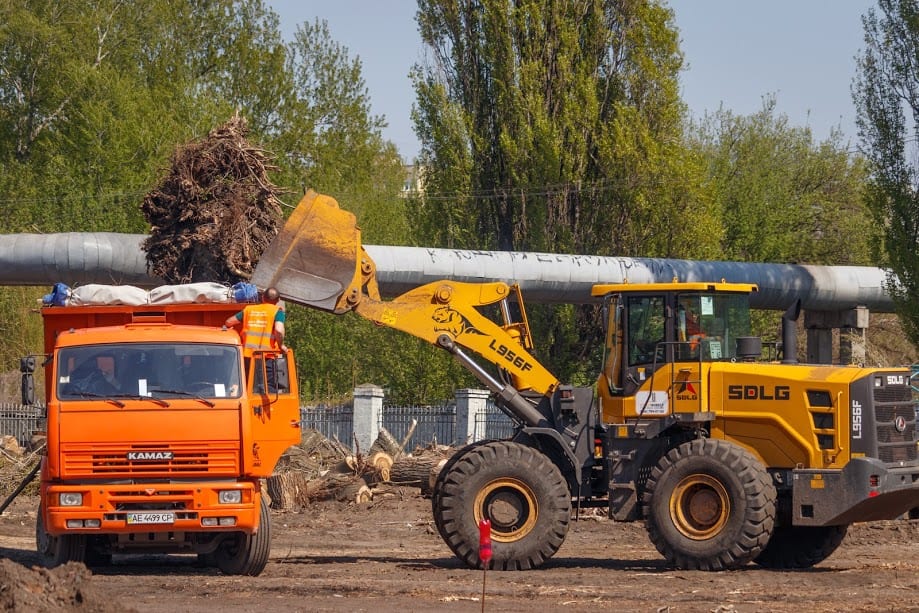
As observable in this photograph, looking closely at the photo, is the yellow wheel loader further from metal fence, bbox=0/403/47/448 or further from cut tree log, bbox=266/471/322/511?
metal fence, bbox=0/403/47/448

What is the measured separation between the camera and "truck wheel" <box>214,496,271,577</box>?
43.4 feet

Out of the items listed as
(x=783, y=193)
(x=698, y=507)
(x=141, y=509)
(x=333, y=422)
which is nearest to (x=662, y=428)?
(x=698, y=507)

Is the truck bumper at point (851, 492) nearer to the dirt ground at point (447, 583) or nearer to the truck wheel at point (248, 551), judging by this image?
the dirt ground at point (447, 583)

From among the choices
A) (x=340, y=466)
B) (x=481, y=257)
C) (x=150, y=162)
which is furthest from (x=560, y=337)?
(x=150, y=162)

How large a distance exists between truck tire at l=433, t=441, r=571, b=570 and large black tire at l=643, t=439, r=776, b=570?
996 millimetres

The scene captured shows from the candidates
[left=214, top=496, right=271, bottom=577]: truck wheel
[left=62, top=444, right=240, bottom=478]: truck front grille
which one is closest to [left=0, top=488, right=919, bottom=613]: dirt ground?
[left=214, top=496, right=271, bottom=577]: truck wheel

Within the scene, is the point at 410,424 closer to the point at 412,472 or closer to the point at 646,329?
the point at 412,472

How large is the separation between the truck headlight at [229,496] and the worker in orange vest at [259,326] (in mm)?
1383

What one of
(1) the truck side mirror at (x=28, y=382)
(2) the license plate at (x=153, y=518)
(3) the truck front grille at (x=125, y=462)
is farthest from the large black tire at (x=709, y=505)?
(1) the truck side mirror at (x=28, y=382)

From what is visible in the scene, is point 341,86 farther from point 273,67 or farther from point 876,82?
point 876,82

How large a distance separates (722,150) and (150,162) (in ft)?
68.8

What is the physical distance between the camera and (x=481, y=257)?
26.5 m

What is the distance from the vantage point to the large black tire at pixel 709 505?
13094mm

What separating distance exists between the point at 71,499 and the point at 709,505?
20.5 ft
